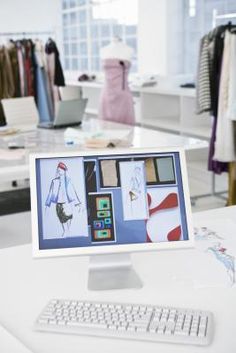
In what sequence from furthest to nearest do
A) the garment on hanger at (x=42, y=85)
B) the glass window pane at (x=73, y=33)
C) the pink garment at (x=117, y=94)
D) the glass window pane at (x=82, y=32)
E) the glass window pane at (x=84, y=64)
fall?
the glass window pane at (x=73, y=33) < the glass window pane at (x=84, y=64) < the glass window pane at (x=82, y=32) < the garment on hanger at (x=42, y=85) < the pink garment at (x=117, y=94)

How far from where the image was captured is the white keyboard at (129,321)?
126 cm

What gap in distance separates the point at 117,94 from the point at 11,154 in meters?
2.08

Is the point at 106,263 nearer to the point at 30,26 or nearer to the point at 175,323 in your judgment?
the point at 175,323

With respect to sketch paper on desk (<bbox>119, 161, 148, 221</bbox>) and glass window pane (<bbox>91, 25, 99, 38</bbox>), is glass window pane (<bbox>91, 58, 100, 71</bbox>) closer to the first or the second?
glass window pane (<bbox>91, 25, 99, 38</bbox>)

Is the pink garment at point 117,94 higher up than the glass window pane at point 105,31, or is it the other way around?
the glass window pane at point 105,31

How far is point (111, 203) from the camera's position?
154cm

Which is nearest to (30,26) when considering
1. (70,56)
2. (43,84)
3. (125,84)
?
(70,56)

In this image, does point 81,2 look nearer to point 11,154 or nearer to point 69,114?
point 69,114

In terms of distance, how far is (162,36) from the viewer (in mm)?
6309

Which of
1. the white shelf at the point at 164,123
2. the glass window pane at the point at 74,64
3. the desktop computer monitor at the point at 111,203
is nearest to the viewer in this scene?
the desktop computer monitor at the point at 111,203

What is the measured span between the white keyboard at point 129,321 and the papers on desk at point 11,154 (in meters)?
1.78

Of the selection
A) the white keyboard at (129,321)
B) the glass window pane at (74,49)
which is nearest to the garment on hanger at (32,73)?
the glass window pane at (74,49)

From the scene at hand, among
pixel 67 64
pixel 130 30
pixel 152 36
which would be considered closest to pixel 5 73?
pixel 152 36

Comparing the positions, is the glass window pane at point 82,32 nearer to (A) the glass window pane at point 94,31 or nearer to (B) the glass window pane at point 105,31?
(A) the glass window pane at point 94,31
